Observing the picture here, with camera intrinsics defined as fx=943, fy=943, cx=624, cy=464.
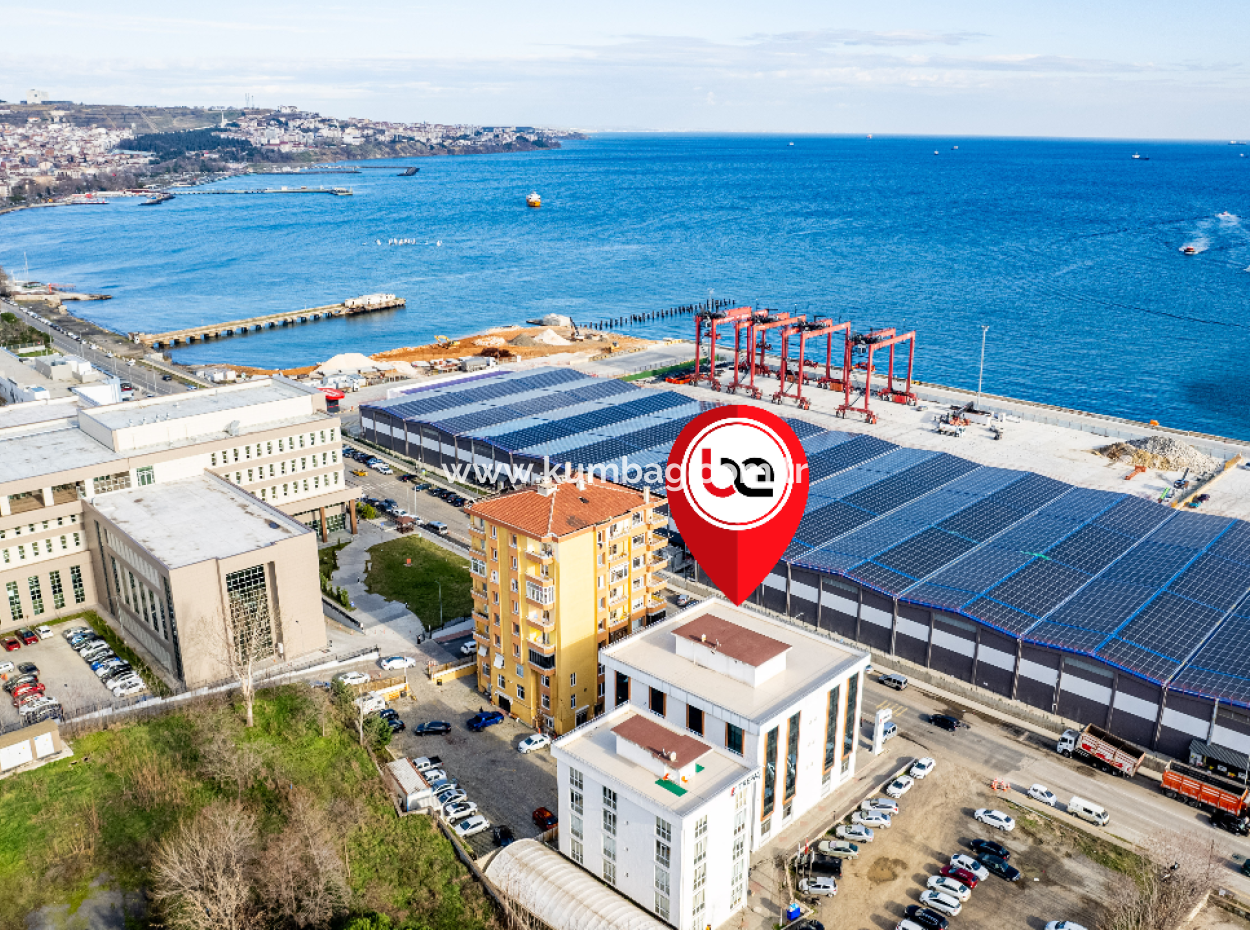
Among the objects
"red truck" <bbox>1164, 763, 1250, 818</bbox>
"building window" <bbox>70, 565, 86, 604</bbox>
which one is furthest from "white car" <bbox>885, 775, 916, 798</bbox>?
"building window" <bbox>70, 565, 86, 604</bbox>

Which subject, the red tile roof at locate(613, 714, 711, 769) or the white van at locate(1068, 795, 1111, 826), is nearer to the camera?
the red tile roof at locate(613, 714, 711, 769)

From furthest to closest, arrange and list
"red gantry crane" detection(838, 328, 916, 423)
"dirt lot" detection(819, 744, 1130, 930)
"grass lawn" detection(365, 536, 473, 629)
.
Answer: "red gantry crane" detection(838, 328, 916, 423)
"grass lawn" detection(365, 536, 473, 629)
"dirt lot" detection(819, 744, 1130, 930)

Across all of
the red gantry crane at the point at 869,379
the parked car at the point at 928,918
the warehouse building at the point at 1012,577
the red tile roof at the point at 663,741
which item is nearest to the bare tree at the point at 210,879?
the red tile roof at the point at 663,741

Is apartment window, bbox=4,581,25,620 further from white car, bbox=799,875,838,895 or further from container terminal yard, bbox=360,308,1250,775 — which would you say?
white car, bbox=799,875,838,895

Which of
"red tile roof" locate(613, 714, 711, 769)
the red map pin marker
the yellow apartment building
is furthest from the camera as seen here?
the yellow apartment building

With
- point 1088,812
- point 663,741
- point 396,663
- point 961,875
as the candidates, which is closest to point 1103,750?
point 1088,812

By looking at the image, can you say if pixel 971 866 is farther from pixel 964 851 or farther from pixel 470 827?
pixel 470 827

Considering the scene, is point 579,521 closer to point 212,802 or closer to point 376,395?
point 212,802
